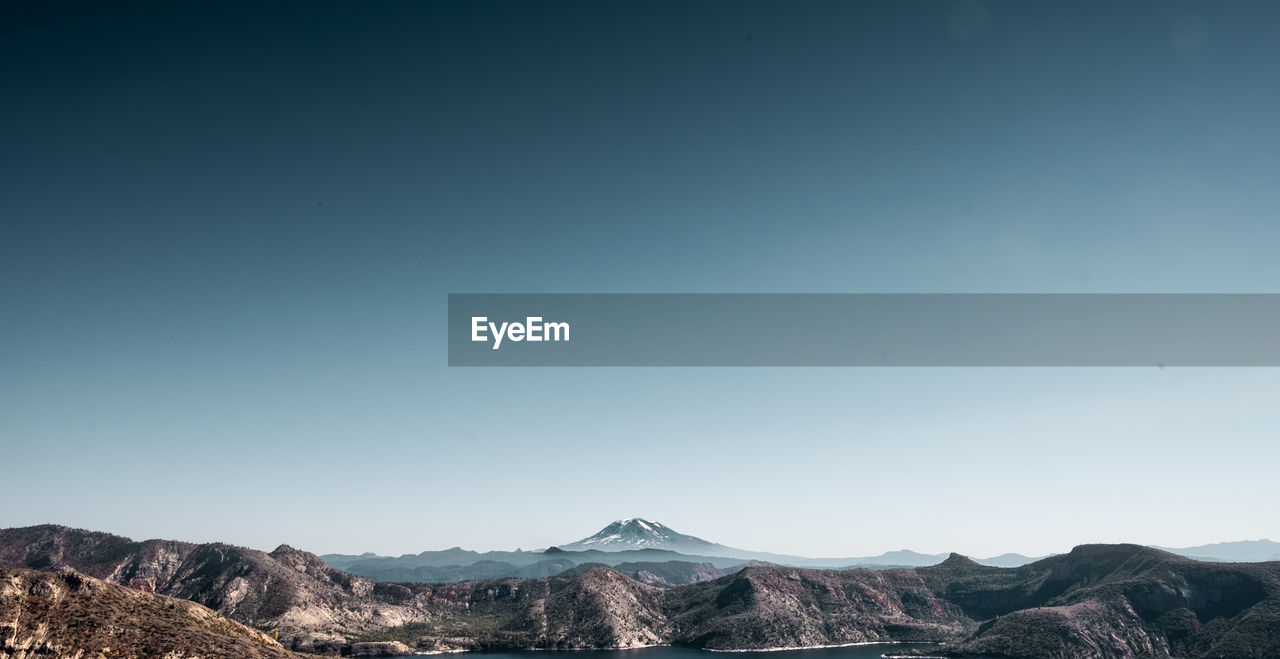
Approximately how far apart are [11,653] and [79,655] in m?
9.21

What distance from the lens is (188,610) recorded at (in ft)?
429

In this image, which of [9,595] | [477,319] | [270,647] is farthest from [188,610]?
[477,319]

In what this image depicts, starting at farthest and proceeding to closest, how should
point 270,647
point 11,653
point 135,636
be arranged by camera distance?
point 270,647 < point 135,636 < point 11,653

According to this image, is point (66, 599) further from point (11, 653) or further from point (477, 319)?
point (477, 319)

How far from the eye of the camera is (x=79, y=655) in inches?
3917

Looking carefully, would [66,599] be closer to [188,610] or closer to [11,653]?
[11,653]

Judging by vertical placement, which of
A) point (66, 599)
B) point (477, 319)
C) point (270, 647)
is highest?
point (477, 319)

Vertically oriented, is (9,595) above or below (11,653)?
above

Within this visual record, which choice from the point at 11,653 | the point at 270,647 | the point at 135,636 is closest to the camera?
the point at 11,653

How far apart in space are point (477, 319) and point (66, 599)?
80.8 m

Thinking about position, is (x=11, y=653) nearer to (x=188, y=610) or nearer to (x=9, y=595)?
(x=9, y=595)

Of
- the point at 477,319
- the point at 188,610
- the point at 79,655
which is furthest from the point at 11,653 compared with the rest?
the point at 477,319

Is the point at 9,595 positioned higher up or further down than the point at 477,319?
further down

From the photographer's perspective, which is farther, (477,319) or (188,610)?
(188,610)
